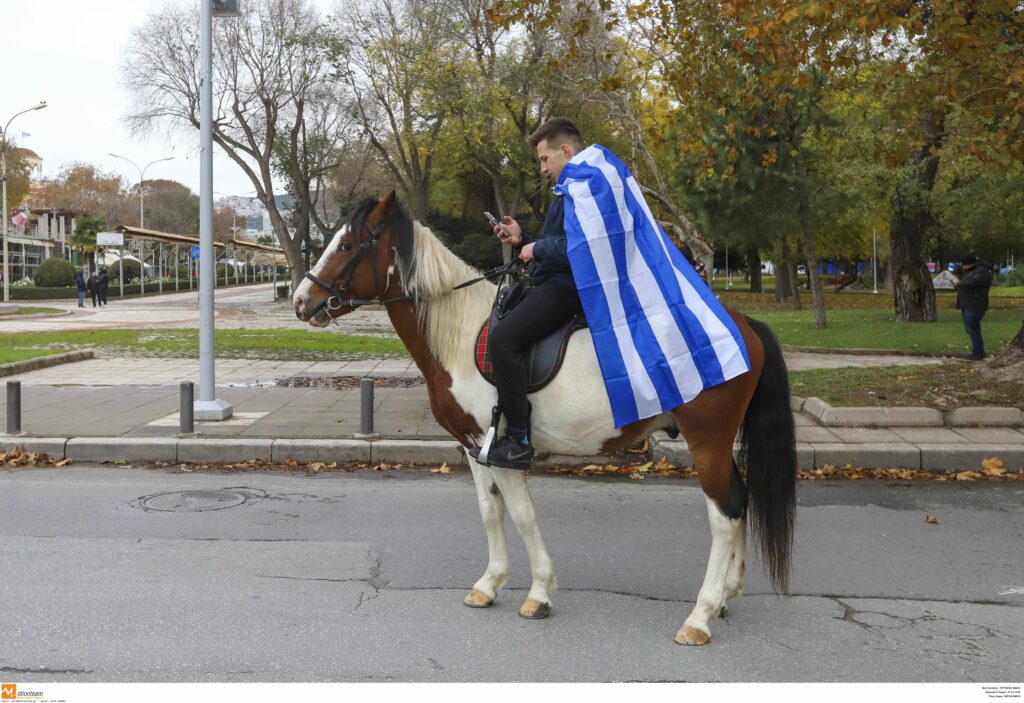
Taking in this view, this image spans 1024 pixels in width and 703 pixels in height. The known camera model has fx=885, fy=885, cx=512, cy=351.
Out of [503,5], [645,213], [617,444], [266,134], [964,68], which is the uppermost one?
[266,134]

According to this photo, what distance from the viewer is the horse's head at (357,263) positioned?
179 inches

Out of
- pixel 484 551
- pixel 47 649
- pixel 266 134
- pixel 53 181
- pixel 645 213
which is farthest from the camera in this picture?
pixel 53 181

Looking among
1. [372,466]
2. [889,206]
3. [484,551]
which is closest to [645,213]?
[484,551]

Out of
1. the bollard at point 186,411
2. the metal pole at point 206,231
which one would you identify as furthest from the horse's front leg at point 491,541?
the metal pole at point 206,231

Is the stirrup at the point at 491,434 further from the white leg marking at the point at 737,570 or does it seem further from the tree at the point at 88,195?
the tree at the point at 88,195

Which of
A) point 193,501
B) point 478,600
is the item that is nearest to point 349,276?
point 478,600

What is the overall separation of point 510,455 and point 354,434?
5176mm

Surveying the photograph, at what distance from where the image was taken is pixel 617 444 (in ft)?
Answer: 14.9

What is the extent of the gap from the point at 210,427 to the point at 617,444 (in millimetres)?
6263

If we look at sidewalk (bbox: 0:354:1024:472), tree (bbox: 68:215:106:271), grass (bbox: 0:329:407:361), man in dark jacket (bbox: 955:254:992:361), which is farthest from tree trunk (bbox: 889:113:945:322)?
tree (bbox: 68:215:106:271)

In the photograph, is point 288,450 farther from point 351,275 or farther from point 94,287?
point 94,287

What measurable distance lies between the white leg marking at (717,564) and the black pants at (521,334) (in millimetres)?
1053

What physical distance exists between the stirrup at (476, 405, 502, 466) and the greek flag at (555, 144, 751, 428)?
0.56 metres

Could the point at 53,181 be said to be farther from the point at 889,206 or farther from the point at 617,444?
the point at 617,444
